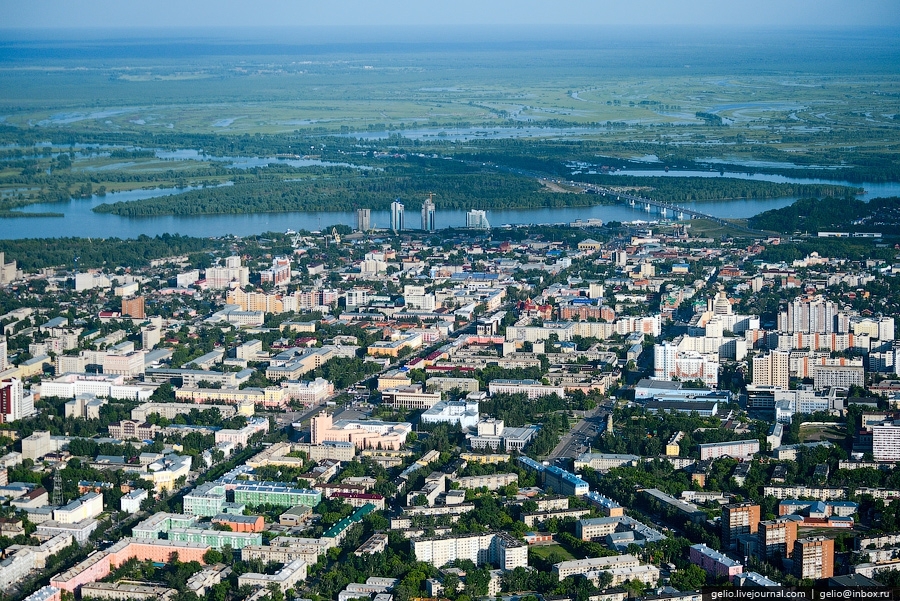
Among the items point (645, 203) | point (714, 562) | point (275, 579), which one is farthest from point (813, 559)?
point (645, 203)

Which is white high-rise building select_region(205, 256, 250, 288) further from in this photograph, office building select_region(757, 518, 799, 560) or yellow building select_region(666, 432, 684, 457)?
office building select_region(757, 518, 799, 560)

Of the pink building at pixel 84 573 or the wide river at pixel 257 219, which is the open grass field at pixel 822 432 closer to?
the pink building at pixel 84 573

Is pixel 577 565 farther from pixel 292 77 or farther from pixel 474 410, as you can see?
pixel 292 77

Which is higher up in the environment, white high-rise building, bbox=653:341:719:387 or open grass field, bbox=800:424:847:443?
white high-rise building, bbox=653:341:719:387

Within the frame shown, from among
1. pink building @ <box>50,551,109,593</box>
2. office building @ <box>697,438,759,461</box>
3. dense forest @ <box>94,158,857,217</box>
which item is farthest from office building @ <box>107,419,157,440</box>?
dense forest @ <box>94,158,857,217</box>

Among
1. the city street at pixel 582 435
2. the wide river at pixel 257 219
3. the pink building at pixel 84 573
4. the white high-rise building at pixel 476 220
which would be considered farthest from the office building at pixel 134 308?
the pink building at pixel 84 573

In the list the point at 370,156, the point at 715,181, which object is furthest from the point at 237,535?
the point at 370,156
